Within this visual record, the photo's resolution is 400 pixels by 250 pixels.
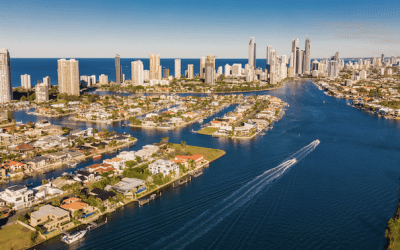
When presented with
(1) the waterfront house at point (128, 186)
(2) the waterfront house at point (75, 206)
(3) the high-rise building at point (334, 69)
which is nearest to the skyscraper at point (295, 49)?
(3) the high-rise building at point (334, 69)

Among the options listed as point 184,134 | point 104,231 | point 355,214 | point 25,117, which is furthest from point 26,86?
point 355,214

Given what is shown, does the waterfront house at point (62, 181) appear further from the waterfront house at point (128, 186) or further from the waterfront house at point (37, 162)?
the waterfront house at point (37, 162)

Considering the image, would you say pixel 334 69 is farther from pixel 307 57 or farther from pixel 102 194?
pixel 102 194

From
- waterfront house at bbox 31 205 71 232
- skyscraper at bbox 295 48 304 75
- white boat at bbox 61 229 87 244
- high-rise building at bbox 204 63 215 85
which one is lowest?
white boat at bbox 61 229 87 244

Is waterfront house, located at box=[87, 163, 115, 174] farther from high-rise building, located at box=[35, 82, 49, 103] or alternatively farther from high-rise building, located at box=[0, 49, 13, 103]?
high-rise building, located at box=[0, 49, 13, 103]

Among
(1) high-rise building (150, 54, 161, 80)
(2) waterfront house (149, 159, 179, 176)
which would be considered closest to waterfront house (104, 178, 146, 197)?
(2) waterfront house (149, 159, 179, 176)

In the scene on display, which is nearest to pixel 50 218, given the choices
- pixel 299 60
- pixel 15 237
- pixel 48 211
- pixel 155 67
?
pixel 48 211
